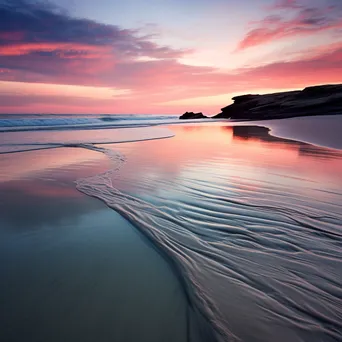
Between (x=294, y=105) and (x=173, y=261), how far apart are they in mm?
44894

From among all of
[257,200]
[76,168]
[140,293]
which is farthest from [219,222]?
[76,168]

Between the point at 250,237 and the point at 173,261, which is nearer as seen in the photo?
the point at 173,261

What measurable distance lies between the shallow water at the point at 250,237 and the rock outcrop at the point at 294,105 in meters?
34.4

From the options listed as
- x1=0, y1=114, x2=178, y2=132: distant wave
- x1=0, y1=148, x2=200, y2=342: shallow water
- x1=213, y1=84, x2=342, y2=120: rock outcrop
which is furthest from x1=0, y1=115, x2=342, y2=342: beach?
x1=213, y1=84, x2=342, y2=120: rock outcrop

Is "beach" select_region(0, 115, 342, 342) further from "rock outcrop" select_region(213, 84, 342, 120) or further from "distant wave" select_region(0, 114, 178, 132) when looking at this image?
"rock outcrop" select_region(213, 84, 342, 120)

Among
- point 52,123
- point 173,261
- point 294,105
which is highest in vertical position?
point 294,105

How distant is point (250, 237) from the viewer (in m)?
2.77

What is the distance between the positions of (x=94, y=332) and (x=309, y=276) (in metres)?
1.79

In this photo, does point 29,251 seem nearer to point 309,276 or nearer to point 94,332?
point 94,332

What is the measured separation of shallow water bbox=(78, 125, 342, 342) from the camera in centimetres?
171

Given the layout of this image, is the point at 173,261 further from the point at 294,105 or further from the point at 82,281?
the point at 294,105

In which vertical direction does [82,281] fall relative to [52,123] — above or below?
above

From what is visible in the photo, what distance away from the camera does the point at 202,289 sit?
1984 millimetres

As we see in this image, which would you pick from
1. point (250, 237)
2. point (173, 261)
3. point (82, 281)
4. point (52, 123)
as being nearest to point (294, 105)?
point (52, 123)
